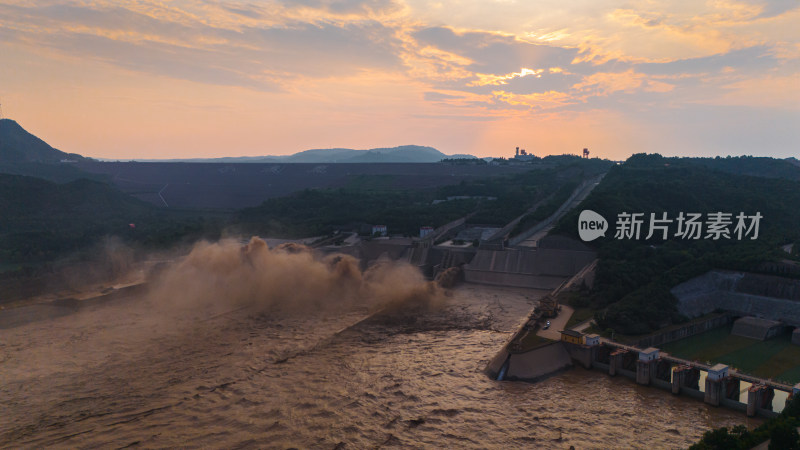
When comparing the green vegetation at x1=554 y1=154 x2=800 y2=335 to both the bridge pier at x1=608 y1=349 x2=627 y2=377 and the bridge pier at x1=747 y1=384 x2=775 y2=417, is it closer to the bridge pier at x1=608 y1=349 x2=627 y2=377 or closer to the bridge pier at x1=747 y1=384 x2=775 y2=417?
the bridge pier at x1=608 y1=349 x2=627 y2=377

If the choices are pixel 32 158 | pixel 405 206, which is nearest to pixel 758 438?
pixel 405 206

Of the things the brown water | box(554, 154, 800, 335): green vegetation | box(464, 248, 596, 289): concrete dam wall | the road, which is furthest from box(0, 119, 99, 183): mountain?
the road

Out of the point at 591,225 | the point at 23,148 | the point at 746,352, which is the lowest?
the point at 746,352

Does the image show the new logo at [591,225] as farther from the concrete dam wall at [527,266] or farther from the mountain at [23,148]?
the mountain at [23,148]

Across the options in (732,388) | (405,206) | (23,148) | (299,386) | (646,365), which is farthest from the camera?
(23,148)

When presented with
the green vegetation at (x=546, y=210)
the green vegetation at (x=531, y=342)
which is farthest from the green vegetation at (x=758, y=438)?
the green vegetation at (x=546, y=210)

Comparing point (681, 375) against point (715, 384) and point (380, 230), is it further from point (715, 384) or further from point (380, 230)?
point (380, 230)
